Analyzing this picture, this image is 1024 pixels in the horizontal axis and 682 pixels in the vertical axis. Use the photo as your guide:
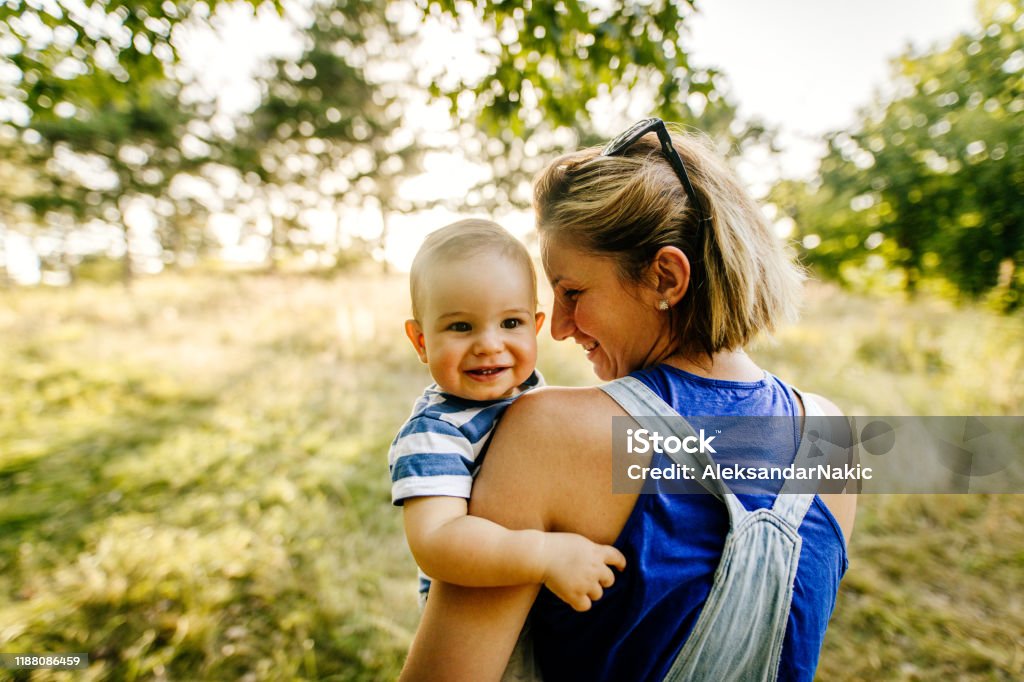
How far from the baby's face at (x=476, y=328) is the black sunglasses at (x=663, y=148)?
0.42 meters

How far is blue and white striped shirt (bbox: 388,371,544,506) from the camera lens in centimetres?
109

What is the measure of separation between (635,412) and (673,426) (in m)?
0.08

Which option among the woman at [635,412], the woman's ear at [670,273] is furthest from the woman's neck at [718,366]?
the woman's ear at [670,273]

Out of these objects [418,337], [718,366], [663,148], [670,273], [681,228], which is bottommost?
[718,366]

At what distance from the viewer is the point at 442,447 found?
3.72 feet

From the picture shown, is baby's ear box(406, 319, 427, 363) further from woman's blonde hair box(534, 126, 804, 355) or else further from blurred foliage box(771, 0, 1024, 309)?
blurred foliage box(771, 0, 1024, 309)

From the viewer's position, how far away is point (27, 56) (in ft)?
8.78

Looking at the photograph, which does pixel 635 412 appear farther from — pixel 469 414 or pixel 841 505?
pixel 841 505

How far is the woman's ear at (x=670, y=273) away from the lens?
4.04 feet

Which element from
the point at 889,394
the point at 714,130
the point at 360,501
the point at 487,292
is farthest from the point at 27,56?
the point at 714,130

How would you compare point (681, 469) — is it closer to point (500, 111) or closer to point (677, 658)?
point (677, 658)

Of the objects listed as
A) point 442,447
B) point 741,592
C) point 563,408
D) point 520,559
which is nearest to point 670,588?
point 741,592

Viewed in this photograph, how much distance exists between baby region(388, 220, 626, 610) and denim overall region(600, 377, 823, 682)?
0.21 metres

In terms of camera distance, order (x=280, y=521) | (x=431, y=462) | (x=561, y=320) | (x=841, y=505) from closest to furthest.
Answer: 1. (x=431, y=462)
2. (x=841, y=505)
3. (x=561, y=320)
4. (x=280, y=521)
